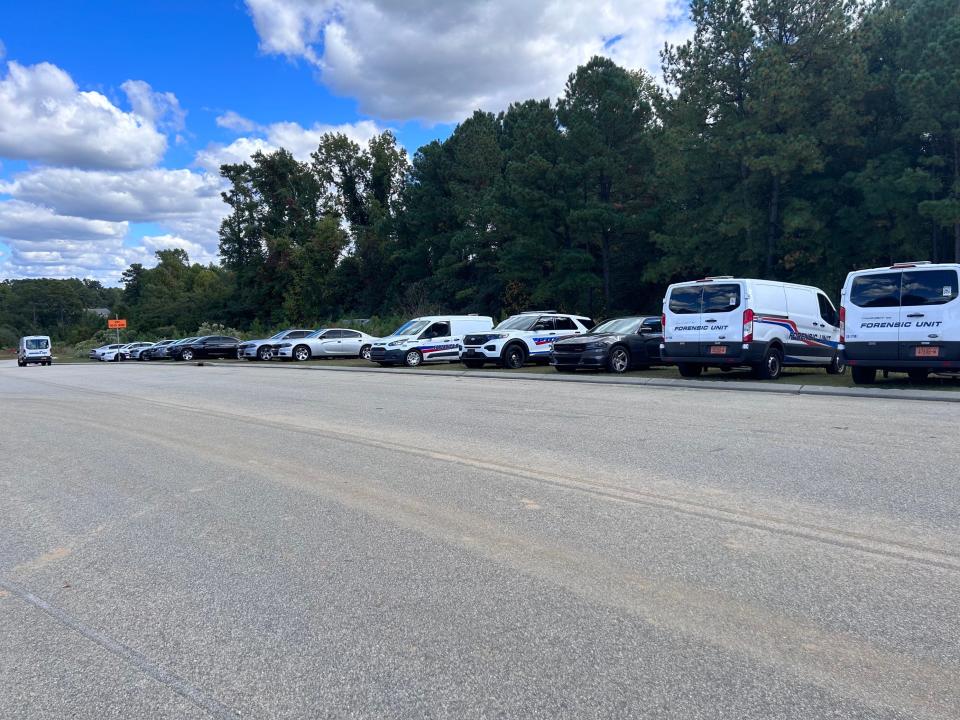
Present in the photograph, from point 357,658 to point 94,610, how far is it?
1.65 meters

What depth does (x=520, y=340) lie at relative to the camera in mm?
23219

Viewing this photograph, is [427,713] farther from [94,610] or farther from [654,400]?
[654,400]

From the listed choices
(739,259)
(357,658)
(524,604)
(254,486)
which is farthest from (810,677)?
(739,259)

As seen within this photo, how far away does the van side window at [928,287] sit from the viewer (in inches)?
540

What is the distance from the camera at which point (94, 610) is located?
4133 mm

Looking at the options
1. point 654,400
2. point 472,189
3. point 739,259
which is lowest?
point 654,400

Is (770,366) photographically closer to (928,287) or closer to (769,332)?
(769,332)

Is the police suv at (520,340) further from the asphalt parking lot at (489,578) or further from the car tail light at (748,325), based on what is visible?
the asphalt parking lot at (489,578)

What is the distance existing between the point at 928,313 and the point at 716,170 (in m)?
21.3

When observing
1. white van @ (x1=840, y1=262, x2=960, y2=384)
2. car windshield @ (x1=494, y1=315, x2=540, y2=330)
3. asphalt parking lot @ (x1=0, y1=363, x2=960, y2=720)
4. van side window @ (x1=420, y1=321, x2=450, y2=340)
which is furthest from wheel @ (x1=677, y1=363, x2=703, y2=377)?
van side window @ (x1=420, y1=321, x2=450, y2=340)

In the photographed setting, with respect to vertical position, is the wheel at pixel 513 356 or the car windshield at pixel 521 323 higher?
the car windshield at pixel 521 323

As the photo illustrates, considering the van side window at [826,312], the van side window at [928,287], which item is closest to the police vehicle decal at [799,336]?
the van side window at [826,312]

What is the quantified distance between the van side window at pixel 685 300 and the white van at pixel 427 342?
10.6 metres

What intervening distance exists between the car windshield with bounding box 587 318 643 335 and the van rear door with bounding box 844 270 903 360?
654cm
